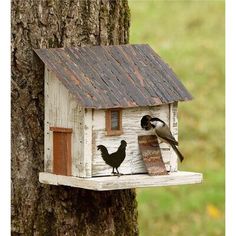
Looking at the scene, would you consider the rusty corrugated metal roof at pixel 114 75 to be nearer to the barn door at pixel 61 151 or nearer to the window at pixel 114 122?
the window at pixel 114 122

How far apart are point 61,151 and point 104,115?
0.82 ft

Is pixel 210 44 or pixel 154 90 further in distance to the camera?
pixel 210 44

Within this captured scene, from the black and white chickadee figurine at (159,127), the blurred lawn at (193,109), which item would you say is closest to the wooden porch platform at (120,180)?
the black and white chickadee figurine at (159,127)

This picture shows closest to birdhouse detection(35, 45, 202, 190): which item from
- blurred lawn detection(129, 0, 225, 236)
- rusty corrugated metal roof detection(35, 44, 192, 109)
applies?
rusty corrugated metal roof detection(35, 44, 192, 109)

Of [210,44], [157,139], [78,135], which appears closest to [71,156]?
[78,135]

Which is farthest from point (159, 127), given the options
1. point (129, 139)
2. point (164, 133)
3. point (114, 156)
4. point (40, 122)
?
point (40, 122)

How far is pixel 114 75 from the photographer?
461 centimetres

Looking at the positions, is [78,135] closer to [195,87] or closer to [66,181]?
[66,181]

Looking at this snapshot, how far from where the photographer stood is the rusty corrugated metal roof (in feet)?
14.6

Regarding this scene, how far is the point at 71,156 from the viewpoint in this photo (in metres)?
4.50

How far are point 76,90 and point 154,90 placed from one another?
0.37 m

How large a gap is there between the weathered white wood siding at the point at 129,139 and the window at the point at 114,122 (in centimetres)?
2

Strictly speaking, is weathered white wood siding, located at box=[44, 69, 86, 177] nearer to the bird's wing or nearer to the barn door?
the barn door

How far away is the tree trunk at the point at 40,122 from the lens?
4699 mm
